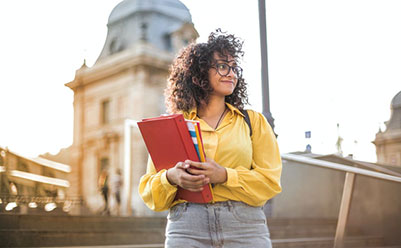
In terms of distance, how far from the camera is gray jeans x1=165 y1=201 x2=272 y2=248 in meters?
1.97

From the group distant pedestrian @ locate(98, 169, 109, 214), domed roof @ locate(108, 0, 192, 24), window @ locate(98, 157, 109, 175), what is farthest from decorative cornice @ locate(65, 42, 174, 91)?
distant pedestrian @ locate(98, 169, 109, 214)

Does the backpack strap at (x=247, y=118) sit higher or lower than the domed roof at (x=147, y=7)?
lower

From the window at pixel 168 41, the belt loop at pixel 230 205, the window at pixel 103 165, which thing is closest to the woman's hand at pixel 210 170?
the belt loop at pixel 230 205

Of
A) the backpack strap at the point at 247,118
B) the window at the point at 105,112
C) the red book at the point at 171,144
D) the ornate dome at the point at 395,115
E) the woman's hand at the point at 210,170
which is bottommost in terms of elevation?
the woman's hand at the point at 210,170

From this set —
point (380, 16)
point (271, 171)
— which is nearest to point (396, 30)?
point (380, 16)

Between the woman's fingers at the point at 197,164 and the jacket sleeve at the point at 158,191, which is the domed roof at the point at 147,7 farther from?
the woman's fingers at the point at 197,164

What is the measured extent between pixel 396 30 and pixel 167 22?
12334 millimetres

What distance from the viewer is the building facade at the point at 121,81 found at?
15.9 meters

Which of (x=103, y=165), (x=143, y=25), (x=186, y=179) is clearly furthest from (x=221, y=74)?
(x=143, y=25)

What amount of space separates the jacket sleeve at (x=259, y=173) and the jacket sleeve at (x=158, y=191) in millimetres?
231

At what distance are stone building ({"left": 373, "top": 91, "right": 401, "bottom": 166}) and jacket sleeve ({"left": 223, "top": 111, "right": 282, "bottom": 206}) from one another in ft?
10.8

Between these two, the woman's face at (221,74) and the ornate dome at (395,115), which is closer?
the woman's face at (221,74)

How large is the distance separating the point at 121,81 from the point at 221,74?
16053 mm

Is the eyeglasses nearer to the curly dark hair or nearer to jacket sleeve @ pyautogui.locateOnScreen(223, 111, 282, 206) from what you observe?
the curly dark hair
